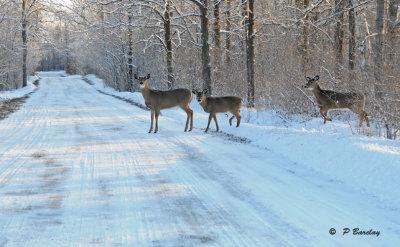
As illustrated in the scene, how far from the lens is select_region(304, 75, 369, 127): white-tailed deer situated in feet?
39.0

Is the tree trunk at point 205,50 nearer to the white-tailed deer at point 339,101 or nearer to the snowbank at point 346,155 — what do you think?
the white-tailed deer at point 339,101

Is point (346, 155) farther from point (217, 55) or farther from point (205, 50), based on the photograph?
point (217, 55)

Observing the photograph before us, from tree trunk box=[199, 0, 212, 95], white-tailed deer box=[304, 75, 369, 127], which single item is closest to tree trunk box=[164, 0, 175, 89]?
tree trunk box=[199, 0, 212, 95]

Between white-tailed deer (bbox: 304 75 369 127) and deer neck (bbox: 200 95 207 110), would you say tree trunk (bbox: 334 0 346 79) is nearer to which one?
white-tailed deer (bbox: 304 75 369 127)

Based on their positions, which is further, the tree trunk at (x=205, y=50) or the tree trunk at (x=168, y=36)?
the tree trunk at (x=168, y=36)

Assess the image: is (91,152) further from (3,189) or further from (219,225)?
(219,225)

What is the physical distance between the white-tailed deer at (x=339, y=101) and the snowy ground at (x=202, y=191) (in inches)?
118

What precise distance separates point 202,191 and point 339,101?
784cm

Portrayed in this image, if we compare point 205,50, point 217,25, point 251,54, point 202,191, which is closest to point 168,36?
point 217,25

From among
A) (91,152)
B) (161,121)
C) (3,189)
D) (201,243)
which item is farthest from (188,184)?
(161,121)

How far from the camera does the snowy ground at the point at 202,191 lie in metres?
4.43

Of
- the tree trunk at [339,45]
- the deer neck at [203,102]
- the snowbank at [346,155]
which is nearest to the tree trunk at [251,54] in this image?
the tree trunk at [339,45]

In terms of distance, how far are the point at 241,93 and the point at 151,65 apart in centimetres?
1554

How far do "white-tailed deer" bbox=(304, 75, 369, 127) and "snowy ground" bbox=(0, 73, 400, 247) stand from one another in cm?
298
